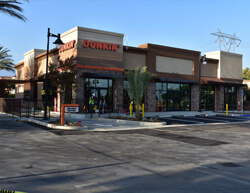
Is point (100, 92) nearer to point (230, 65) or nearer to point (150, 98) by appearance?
point (150, 98)

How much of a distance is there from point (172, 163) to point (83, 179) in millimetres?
3024

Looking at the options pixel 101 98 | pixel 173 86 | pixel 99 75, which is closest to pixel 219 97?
pixel 173 86

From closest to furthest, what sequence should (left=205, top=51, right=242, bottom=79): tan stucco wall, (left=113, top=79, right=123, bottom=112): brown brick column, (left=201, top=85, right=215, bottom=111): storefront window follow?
(left=113, top=79, right=123, bottom=112): brown brick column < (left=201, top=85, right=215, bottom=111): storefront window < (left=205, top=51, right=242, bottom=79): tan stucco wall

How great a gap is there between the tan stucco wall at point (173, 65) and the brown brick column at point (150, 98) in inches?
91.7

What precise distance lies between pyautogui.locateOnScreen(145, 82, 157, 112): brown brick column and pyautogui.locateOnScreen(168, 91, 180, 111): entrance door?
2.84 meters

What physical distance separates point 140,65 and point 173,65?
5.47 m

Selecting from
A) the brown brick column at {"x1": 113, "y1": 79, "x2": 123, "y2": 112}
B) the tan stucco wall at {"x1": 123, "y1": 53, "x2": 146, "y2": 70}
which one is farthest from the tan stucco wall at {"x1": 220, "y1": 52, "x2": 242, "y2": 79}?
the brown brick column at {"x1": 113, "y1": 79, "x2": 123, "y2": 112}

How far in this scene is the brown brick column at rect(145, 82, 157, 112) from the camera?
29.7m

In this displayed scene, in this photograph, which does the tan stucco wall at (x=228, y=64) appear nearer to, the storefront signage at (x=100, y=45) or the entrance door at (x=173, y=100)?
the entrance door at (x=173, y=100)

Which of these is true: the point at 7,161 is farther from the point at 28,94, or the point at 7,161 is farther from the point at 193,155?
the point at 28,94

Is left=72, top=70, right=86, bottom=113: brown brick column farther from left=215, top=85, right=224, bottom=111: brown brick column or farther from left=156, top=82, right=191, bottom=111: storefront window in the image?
left=215, top=85, right=224, bottom=111: brown brick column

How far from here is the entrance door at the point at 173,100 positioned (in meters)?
32.2

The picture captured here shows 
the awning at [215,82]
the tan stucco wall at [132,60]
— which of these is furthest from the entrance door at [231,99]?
the tan stucco wall at [132,60]

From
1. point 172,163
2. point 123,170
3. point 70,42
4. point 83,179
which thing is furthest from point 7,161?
point 70,42
